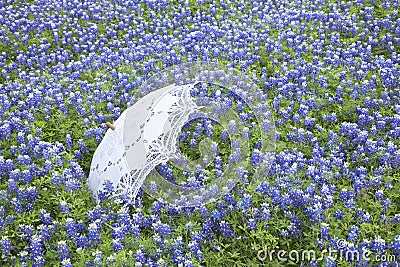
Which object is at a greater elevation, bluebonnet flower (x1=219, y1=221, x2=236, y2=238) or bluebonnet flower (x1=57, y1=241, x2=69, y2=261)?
bluebonnet flower (x1=219, y1=221, x2=236, y2=238)

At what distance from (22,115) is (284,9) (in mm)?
4447

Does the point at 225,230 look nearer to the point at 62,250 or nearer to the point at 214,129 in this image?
the point at 62,250

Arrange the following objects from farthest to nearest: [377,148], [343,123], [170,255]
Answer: [343,123]
[377,148]
[170,255]

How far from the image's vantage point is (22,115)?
6504 millimetres

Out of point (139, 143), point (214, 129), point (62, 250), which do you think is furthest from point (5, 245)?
point (214, 129)

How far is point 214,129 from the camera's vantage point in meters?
6.08

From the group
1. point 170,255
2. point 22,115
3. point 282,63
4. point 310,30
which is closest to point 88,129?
point 22,115

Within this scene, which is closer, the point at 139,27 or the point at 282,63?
the point at 282,63

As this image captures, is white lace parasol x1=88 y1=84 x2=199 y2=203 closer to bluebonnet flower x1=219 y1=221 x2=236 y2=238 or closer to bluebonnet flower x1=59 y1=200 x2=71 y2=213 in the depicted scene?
bluebonnet flower x1=59 y1=200 x2=71 y2=213

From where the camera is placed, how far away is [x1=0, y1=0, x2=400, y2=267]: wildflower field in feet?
15.4

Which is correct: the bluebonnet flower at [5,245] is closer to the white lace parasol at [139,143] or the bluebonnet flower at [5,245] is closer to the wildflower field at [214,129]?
the wildflower field at [214,129]

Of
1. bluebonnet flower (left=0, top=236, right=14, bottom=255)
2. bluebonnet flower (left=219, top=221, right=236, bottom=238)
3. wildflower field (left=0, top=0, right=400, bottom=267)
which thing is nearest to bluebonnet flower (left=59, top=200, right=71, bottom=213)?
wildflower field (left=0, top=0, right=400, bottom=267)

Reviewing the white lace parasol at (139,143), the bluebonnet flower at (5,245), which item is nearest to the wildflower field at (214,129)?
the bluebonnet flower at (5,245)

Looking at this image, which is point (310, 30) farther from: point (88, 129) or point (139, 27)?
point (88, 129)
